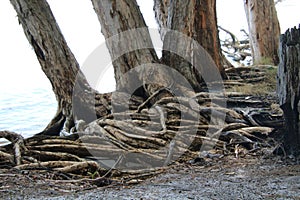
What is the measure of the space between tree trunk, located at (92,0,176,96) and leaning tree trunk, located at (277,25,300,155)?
163cm

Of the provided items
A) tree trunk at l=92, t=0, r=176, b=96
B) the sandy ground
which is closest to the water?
tree trunk at l=92, t=0, r=176, b=96

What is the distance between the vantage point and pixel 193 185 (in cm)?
206

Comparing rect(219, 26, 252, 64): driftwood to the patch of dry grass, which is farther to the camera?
rect(219, 26, 252, 64): driftwood

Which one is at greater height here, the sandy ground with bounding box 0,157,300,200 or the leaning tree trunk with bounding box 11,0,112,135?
the leaning tree trunk with bounding box 11,0,112,135

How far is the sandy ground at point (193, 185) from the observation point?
1.89 metres

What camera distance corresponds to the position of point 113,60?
13.4ft

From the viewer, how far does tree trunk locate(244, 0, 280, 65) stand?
18.0 ft

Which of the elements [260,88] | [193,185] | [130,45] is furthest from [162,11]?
[193,185]

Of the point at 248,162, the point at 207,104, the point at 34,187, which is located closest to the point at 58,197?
the point at 34,187

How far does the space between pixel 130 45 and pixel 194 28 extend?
81cm

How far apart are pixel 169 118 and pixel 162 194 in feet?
4.69

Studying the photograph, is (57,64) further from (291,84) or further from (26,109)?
(291,84)

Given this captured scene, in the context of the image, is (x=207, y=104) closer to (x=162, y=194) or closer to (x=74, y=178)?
A: (x=74, y=178)

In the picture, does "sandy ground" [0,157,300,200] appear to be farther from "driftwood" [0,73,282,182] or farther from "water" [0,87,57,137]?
"water" [0,87,57,137]
